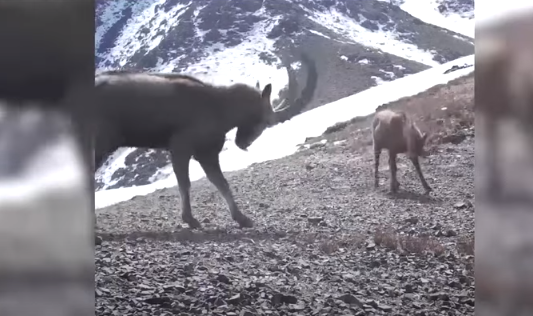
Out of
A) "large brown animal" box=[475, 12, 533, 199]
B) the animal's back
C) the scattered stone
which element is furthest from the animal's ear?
"large brown animal" box=[475, 12, 533, 199]

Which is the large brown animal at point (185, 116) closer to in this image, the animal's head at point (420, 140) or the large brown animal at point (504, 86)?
the animal's head at point (420, 140)

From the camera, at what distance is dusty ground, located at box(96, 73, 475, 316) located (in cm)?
229

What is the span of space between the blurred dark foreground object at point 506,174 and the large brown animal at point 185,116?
2.17 feet

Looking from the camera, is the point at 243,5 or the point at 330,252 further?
the point at 243,5

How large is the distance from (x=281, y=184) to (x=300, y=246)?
24 cm

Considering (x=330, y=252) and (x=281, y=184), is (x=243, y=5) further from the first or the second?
(x=330, y=252)

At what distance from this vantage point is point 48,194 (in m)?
2.32

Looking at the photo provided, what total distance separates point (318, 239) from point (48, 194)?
996 mm

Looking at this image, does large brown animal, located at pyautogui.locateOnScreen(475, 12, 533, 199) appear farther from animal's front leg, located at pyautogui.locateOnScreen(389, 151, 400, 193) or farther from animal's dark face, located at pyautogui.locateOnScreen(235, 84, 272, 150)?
animal's dark face, located at pyautogui.locateOnScreen(235, 84, 272, 150)

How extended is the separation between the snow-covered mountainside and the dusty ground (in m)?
0.15

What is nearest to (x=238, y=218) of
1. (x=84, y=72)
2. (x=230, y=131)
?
(x=230, y=131)

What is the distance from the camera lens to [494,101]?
2.32 m

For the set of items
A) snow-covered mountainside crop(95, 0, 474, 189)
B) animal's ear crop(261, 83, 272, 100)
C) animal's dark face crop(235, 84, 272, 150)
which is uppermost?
snow-covered mountainside crop(95, 0, 474, 189)

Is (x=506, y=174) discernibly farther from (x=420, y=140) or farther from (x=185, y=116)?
(x=185, y=116)
